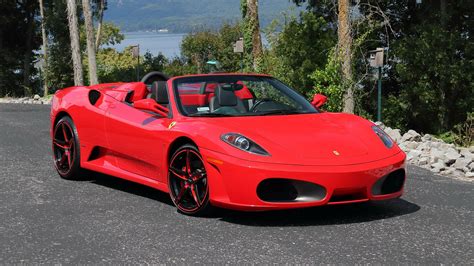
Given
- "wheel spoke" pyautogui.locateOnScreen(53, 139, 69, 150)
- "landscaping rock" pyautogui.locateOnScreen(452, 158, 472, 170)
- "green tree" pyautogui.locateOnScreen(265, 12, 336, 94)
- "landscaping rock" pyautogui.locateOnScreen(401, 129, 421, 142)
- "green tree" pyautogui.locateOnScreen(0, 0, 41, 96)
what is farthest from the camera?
"green tree" pyautogui.locateOnScreen(0, 0, 41, 96)

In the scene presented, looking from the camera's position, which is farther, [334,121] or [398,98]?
[398,98]

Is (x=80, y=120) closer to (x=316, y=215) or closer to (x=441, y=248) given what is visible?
(x=316, y=215)

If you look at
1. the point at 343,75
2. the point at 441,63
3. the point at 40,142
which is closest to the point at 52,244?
the point at 40,142

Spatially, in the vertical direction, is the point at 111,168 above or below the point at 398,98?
above

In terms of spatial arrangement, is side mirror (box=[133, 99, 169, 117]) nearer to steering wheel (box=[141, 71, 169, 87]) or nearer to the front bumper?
the front bumper

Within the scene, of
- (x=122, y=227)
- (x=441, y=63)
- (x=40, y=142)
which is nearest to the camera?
(x=122, y=227)

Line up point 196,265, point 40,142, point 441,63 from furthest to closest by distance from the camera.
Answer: point 441,63 → point 40,142 → point 196,265

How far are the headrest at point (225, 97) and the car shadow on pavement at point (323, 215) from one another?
101cm

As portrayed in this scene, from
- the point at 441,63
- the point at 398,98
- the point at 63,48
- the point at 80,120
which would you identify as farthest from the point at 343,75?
the point at 63,48

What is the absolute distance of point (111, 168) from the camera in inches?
259

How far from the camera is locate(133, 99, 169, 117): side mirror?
5.77 meters

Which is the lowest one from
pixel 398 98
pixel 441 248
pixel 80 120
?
pixel 398 98

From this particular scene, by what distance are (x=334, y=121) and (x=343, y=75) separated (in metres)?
10.8

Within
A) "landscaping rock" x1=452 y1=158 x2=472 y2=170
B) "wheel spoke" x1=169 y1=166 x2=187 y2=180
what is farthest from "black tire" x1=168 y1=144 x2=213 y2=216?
"landscaping rock" x1=452 y1=158 x2=472 y2=170
